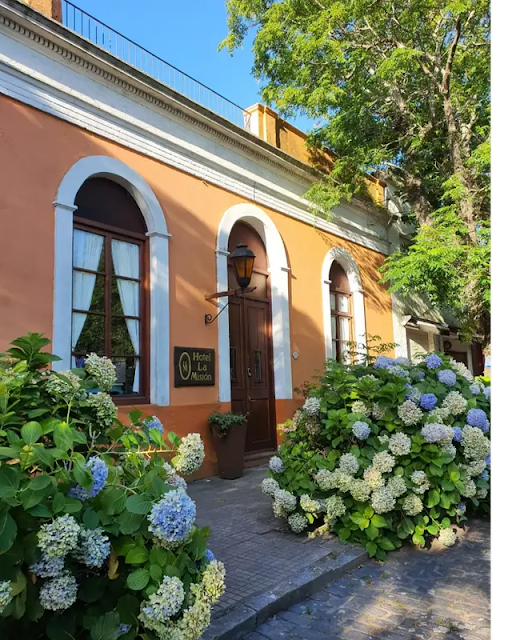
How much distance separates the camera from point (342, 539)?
4.12m

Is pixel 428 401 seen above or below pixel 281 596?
above

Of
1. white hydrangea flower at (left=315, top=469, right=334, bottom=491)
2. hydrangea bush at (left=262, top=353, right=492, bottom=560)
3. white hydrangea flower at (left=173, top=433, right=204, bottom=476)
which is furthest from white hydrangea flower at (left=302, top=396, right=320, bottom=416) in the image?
white hydrangea flower at (left=173, top=433, right=204, bottom=476)

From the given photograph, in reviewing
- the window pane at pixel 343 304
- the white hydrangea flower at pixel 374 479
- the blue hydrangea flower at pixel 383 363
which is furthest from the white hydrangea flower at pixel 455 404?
the window pane at pixel 343 304

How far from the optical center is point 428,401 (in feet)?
14.2

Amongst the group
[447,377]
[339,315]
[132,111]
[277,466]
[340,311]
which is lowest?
[277,466]

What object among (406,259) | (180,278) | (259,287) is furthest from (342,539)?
(406,259)

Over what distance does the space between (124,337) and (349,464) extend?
144 inches

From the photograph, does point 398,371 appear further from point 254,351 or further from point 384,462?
point 254,351

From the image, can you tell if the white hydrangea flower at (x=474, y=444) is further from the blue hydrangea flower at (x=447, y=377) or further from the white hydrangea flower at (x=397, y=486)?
the white hydrangea flower at (x=397, y=486)

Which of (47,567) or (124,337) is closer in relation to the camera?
(47,567)

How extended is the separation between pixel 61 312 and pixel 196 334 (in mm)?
2135

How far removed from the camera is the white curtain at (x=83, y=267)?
602cm

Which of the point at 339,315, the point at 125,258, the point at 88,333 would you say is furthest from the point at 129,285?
the point at 339,315

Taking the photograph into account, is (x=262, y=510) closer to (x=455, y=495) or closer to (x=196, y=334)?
(x=455, y=495)
